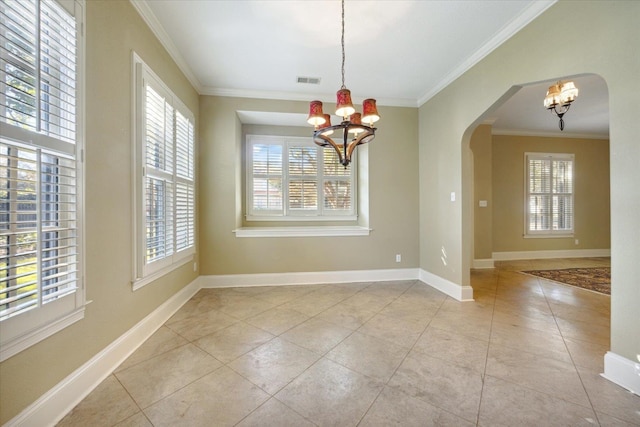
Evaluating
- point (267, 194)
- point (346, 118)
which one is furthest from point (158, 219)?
point (267, 194)

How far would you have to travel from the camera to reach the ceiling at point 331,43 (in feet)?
7.69

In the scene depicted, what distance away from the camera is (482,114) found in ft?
10.1

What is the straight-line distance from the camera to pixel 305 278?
4.24 meters

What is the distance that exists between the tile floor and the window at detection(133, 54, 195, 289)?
72 centimetres

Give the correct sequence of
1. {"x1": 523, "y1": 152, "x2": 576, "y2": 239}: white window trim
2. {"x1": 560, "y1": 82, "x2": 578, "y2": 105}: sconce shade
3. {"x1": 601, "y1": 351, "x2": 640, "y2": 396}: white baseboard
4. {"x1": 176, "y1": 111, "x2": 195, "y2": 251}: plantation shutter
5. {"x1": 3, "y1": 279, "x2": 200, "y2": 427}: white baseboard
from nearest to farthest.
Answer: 1. {"x1": 3, "y1": 279, "x2": 200, "y2": 427}: white baseboard
2. {"x1": 601, "y1": 351, "x2": 640, "y2": 396}: white baseboard
3. {"x1": 176, "y1": 111, "x2": 195, "y2": 251}: plantation shutter
4. {"x1": 560, "y1": 82, "x2": 578, "y2": 105}: sconce shade
5. {"x1": 523, "y1": 152, "x2": 576, "y2": 239}: white window trim

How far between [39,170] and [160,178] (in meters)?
1.34

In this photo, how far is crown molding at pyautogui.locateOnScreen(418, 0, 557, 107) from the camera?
2.29 metres

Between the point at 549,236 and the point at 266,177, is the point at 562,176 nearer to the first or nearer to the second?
the point at 549,236

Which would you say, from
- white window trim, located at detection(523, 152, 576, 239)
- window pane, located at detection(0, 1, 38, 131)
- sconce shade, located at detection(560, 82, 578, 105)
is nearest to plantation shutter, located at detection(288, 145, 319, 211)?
sconce shade, located at detection(560, 82, 578, 105)

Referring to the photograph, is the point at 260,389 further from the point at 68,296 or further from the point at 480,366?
the point at 480,366

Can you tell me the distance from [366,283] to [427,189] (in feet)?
5.87

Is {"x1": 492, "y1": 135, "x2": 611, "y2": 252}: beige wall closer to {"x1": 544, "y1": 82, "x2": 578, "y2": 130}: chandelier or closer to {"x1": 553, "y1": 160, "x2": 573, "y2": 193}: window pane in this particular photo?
{"x1": 553, "y1": 160, "x2": 573, "y2": 193}: window pane

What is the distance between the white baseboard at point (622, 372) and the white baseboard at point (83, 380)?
347cm

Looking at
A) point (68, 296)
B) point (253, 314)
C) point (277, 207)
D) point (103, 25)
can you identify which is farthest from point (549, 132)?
point (68, 296)
